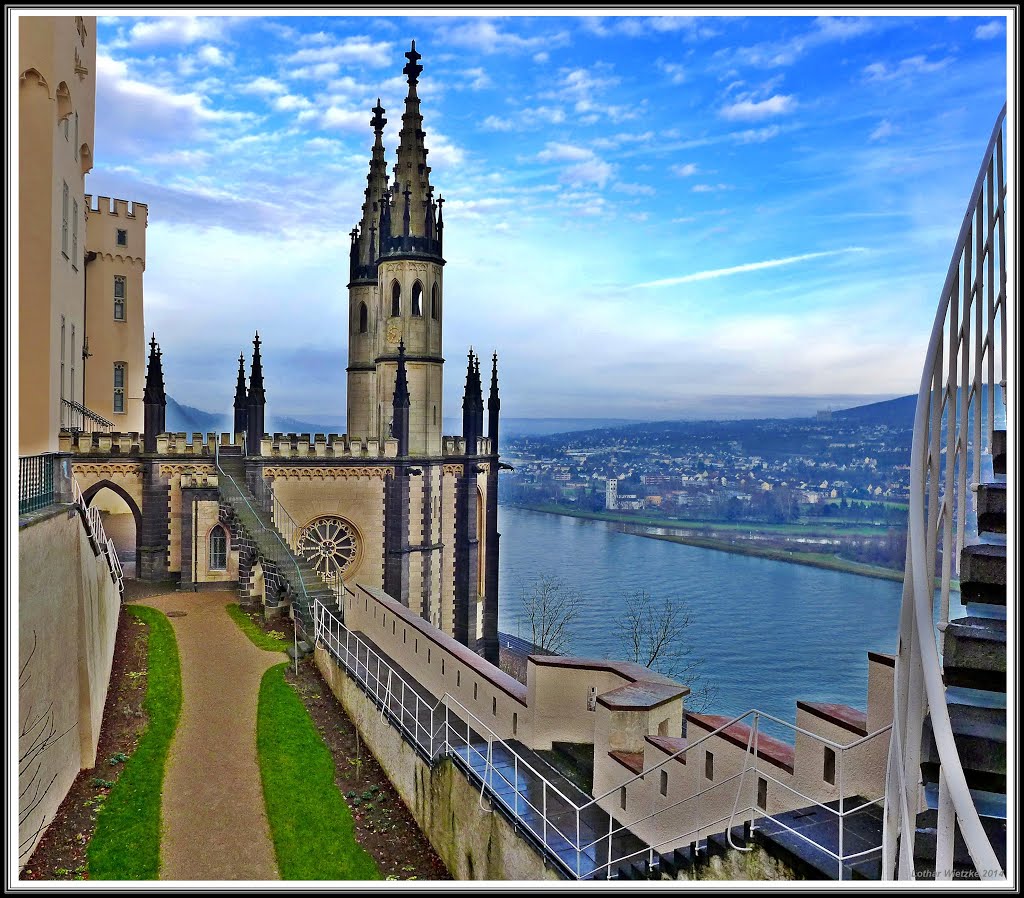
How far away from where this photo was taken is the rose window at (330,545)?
2152 centimetres

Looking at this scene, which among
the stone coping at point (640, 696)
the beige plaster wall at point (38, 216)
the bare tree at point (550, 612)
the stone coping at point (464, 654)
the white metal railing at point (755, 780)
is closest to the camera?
the white metal railing at point (755, 780)

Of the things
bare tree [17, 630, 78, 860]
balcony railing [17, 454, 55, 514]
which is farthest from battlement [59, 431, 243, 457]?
bare tree [17, 630, 78, 860]

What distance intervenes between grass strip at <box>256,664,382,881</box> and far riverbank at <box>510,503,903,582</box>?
101 feet

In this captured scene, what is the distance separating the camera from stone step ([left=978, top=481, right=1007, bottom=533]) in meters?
4.23

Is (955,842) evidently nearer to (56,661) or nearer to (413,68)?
(56,661)

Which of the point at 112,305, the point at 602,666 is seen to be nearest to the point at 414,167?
the point at 112,305

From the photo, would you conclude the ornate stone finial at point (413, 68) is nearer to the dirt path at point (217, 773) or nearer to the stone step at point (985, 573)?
the dirt path at point (217, 773)

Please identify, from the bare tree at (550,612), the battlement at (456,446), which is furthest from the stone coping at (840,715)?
the bare tree at (550,612)

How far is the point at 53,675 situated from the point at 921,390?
25.2 feet

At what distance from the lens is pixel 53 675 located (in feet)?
24.3

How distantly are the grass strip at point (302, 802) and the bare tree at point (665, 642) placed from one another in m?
20.7

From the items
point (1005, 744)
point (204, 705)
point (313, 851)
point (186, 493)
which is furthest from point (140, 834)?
point (186, 493)

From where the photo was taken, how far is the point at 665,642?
34.3 meters

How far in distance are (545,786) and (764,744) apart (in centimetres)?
204
